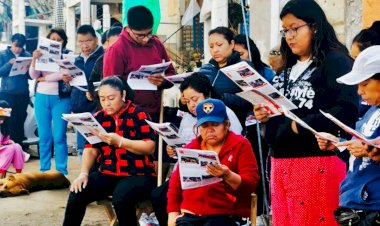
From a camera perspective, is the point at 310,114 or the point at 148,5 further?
the point at 148,5

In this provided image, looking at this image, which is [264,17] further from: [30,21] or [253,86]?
[30,21]

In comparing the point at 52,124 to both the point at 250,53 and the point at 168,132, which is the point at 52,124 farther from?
the point at 168,132

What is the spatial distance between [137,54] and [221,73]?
912 millimetres

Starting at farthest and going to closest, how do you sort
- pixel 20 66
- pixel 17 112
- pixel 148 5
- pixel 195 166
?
pixel 17 112, pixel 20 66, pixel 148 5, pixel 195 166

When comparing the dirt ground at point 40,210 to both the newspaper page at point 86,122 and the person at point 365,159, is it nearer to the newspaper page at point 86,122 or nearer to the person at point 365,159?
the newspaper page at point 86,122

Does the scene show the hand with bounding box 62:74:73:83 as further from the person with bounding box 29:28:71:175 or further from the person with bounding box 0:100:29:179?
the person with bounding box 0:100:29:179

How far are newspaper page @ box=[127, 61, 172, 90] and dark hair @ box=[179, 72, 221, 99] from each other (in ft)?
1.76

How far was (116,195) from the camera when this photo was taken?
19.5 feet

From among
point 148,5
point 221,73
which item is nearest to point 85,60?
point 148,5

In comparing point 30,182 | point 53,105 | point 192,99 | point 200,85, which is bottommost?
point 30,182

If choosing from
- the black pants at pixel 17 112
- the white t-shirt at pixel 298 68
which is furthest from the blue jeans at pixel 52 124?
the white t-shirt at pixel 298 68

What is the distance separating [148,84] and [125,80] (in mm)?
212

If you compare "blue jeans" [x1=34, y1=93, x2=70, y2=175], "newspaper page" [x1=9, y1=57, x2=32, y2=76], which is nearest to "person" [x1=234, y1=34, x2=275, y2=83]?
"blue jeans" [x1=34, y1=93, x2=70, y2=175]

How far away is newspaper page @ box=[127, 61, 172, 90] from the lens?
21.0 ft
